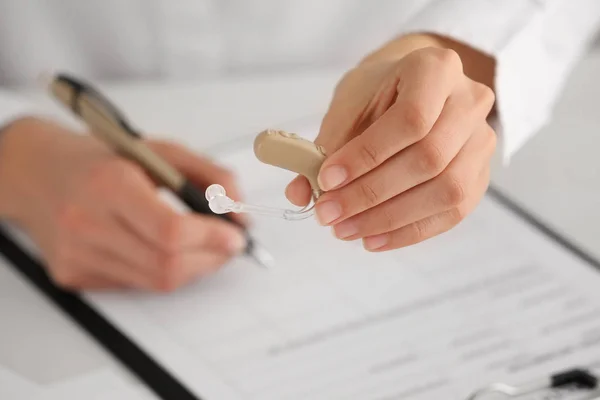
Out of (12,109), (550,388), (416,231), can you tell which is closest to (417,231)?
(416,231)

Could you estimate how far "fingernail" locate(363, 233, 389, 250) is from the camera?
0.27 meters

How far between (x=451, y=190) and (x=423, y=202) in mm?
11

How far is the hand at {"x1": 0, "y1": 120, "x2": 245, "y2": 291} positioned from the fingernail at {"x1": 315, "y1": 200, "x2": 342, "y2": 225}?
16cm

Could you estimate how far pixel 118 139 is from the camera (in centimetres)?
45

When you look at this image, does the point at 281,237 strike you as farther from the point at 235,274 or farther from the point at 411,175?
the point at 411,175

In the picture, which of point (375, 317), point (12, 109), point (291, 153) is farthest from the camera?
point (12, 109)

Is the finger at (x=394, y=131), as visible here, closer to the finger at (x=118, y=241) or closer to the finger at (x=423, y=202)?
the finger at (x=423, y=202)

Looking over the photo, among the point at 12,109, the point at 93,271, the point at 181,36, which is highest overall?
the point at 181,36

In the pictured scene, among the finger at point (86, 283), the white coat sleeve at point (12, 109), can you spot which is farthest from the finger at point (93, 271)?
the white coat sleeve at point (12, 109)

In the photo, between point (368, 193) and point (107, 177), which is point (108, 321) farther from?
point (368, 193)

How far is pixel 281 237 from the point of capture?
46 centimetres

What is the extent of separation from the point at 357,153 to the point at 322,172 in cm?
1

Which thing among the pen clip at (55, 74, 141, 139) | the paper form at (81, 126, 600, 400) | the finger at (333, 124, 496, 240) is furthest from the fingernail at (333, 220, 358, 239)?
the pen clip at (55, 74, 141, 139)

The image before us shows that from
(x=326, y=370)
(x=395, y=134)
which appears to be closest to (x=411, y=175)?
(x=395, y=134)
